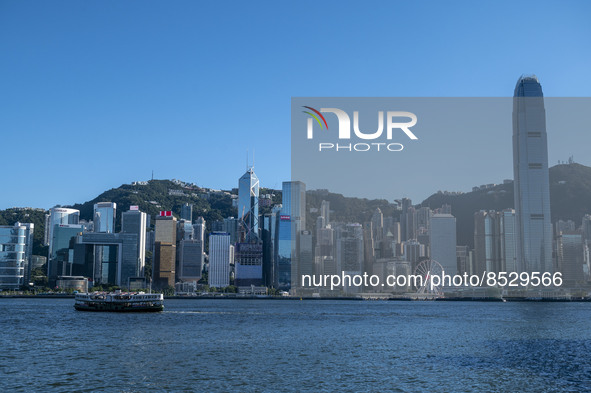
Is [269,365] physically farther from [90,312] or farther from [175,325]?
[90,312]

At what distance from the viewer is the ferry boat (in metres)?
109

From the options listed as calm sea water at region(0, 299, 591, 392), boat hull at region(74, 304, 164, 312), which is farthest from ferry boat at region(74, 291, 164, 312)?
calm sea water at region(0, 299, 591, 392)

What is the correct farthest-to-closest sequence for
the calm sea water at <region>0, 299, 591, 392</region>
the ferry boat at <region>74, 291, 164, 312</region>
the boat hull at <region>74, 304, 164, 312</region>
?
1. the ferry boat at <region>74, 291, 164, 312</region>
2. the boat hull at <region>74, 304, 164, 312</region>
3. the calm sea water at <region>0, 299, 591, 392</region>

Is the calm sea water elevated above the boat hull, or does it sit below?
above

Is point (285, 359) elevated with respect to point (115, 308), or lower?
elevated

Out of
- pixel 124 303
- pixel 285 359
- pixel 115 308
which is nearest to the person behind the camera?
pixel 285 359

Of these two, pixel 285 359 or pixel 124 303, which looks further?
pixel 124 303

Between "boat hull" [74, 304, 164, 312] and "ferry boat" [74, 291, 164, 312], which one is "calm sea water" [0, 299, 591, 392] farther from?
"ferry boat" [74, 291, 164, 312]

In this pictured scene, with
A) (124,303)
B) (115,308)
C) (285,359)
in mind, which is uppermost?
(124,303)

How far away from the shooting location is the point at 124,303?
358 ft

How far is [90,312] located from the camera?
111m

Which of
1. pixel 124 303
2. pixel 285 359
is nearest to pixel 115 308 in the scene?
pixel 124 303

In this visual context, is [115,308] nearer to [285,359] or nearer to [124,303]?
[124,303]

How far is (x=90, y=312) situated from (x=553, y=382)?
8901 cm
